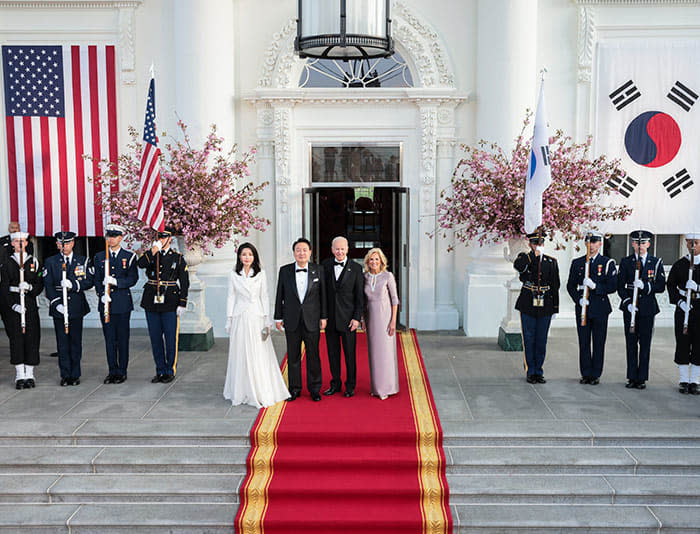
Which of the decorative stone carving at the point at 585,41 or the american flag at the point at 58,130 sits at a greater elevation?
the decorative stone carving at the point at 585,41

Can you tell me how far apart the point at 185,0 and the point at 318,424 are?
7.12 meters

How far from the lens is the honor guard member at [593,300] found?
25.4 feet

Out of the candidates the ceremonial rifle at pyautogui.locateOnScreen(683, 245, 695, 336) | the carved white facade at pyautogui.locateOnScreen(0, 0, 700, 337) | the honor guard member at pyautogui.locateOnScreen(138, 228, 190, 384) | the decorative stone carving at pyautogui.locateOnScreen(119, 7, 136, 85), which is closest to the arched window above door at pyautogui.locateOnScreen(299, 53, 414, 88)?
the carved white facade at pyautogui.locateOnScreen(0, 0, 700, 337)

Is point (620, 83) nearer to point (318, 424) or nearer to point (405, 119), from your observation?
point (405, 119)

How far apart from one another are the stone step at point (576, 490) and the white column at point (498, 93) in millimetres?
4677

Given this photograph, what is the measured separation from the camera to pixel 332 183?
11.2 meters

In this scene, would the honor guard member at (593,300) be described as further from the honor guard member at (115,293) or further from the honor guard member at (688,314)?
the honor guard member at (115,293)

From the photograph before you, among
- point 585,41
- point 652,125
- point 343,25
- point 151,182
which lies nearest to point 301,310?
point 151,182

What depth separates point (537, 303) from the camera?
795cm

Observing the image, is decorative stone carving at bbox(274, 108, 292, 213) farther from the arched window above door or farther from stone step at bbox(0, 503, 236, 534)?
stone step at bbox(0, 503, 236, 534)

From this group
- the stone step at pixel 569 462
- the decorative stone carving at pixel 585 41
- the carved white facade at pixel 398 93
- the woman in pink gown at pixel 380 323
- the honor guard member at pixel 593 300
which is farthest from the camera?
the decorative stone carving at pixel 585 41

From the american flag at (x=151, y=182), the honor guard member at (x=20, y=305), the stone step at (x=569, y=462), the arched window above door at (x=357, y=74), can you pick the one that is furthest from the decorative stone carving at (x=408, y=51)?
the stone step at (x=569, y=462)

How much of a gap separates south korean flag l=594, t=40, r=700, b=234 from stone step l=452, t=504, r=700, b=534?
631 cm

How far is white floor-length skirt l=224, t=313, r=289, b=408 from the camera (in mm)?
7121
